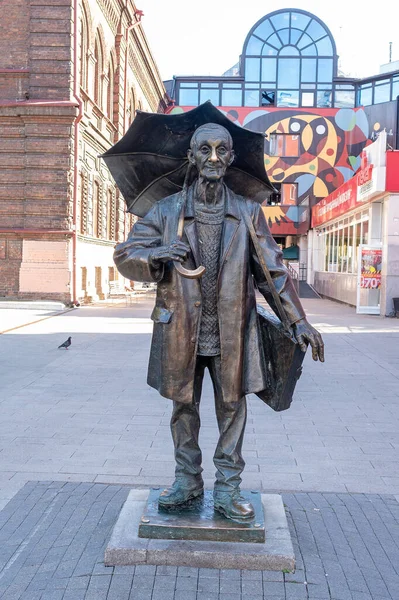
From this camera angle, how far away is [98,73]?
2330cm

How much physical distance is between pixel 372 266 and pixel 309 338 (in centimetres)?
1761

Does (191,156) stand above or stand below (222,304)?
above

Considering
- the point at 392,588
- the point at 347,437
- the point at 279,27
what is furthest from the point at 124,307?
the point at 279,27

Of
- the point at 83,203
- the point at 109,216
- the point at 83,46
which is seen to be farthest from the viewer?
the point at 109,216

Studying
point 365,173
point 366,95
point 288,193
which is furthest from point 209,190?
→ point 366,95

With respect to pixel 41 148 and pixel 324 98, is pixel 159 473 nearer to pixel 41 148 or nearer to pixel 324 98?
pixel 41 148

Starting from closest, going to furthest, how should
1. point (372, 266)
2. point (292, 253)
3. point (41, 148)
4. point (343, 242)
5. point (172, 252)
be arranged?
1. point (172, 252)
2. point (41, 148)
3. point (372, 266)
4. point (343, 242)
5. point (292, 253)

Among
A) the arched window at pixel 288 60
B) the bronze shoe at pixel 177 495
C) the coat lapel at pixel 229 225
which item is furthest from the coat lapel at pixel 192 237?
the arched window at pixel 288 60

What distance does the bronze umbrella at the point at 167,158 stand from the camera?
135 inches

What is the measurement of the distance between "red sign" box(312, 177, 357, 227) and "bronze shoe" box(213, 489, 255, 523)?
20.1 metres

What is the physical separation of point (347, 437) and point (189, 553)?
319 cm

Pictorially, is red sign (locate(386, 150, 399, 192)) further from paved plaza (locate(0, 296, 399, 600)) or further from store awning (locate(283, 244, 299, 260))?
store awning (locate(283, 244, 299, 260))

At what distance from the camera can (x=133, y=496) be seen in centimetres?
387

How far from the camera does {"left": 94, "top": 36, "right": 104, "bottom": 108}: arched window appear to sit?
23.1m
